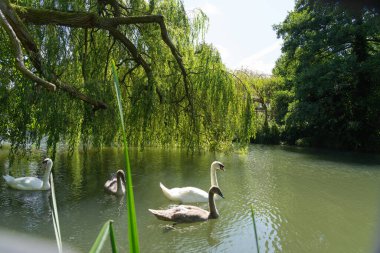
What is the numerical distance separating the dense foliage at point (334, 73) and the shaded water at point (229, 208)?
6.79 m

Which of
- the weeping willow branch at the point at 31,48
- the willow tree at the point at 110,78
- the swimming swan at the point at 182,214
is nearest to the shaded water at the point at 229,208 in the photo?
the swimming swan at the point at 182,214

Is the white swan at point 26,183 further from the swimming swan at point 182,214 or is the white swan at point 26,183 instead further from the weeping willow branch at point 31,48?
the swimming swan at point 182,214

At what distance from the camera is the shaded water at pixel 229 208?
484 centimetres

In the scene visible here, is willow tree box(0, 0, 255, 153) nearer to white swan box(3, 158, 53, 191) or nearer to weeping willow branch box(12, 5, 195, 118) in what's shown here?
weeping willow branch box(12, 5, 195, 118)

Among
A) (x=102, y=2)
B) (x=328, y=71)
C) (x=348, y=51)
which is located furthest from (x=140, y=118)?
(x=348, y=51)

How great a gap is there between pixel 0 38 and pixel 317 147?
1724 cm

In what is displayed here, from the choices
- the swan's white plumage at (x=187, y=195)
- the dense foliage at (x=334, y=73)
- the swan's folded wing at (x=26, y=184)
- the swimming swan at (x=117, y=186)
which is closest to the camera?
the swan's white plumage at (x=187, y=195)

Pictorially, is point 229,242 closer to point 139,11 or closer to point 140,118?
point 140,118

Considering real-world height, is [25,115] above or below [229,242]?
above

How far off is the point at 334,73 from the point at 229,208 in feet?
39.7

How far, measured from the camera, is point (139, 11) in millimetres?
7848

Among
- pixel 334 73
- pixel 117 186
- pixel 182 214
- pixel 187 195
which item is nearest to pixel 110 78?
pixel 117 186

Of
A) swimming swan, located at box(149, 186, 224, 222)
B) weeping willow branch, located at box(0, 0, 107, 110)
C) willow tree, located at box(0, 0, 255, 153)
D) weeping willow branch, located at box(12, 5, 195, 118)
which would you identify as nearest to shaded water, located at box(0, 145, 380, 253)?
swimming swan, located at box(149, 186, 224, 222)

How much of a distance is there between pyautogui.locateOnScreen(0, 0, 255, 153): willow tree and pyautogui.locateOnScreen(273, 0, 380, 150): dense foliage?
10000 millimetres
